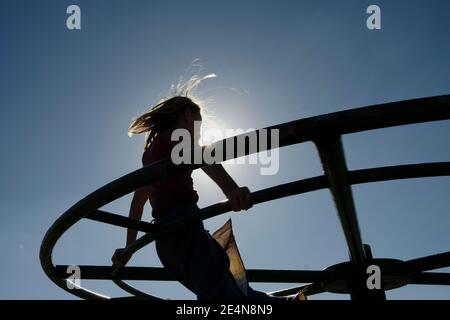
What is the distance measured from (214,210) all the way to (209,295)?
444 millimetres

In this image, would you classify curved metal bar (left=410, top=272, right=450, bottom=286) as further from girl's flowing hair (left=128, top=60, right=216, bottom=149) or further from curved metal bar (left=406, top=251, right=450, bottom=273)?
girl's flowing hair (left=128, top=60, right=216, bottom=149)

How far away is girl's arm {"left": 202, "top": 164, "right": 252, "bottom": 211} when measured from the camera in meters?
1.92

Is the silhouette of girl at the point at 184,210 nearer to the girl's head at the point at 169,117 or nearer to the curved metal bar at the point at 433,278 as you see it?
the girl's head at the point at 169,117

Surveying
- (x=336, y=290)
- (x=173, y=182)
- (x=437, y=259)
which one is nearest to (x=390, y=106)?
(x=173, y=182)

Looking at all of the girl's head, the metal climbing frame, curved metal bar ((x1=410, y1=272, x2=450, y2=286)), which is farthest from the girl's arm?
curved metal bar ((x1=410, y1=272, x2=450, y2=286))

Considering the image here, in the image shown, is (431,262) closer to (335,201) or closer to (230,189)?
(335,201)

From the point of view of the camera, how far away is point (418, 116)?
133 centimetres

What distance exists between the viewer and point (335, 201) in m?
1.93

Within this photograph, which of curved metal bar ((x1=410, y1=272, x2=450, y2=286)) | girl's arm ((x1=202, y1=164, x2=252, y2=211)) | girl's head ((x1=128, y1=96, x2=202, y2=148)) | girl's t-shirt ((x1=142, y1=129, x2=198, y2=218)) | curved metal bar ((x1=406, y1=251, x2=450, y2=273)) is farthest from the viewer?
curved metal bar ((x1=410, y1=272, x2=450, y2=286))

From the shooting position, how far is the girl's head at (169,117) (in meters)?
2.77

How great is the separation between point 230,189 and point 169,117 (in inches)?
37.5

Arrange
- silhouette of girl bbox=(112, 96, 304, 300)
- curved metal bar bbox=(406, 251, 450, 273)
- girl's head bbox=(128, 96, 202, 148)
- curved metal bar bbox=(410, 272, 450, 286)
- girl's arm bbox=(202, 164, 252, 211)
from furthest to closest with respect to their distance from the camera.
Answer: curved metal bar bbox=(410, 272, 450, 286), girl's head bbox=(128, 96, 202, 148), curved metal bar bbox=(406, 251, 450, 273), silhouette of girl bbox=(112, 96, 304, 300), girl's arm bbox=(202, 164, 252, 211)

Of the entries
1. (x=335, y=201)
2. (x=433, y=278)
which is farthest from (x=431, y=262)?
(x=335, y=201)

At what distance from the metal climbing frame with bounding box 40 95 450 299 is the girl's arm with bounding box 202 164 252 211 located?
0.20m
